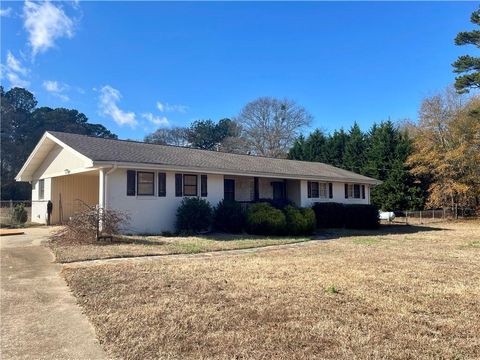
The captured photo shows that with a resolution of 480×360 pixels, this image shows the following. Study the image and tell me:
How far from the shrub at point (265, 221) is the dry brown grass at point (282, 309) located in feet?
21.2

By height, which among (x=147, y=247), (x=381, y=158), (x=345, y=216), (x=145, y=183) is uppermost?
(x=381, y=158)

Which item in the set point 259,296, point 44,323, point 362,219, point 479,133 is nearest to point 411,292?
point 259,296

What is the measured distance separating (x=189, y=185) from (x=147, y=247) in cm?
527

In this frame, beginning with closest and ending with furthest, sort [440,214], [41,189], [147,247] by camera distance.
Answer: [147,247], [41,189], [440,214]

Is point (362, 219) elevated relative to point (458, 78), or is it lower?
lower

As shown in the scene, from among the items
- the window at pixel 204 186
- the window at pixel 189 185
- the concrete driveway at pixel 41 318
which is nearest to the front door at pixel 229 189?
the window at pixel 204 186

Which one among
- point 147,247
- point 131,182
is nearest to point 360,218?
point 131,182

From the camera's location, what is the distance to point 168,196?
1488 cm

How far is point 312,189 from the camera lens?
68.6 ft

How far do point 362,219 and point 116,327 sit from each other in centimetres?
1741

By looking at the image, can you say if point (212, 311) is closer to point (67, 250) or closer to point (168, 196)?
point (67, 250)

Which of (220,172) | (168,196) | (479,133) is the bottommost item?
(168,196)

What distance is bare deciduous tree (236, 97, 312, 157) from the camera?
43.2m

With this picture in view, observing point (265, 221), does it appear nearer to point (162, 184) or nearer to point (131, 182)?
point (162, 184)
